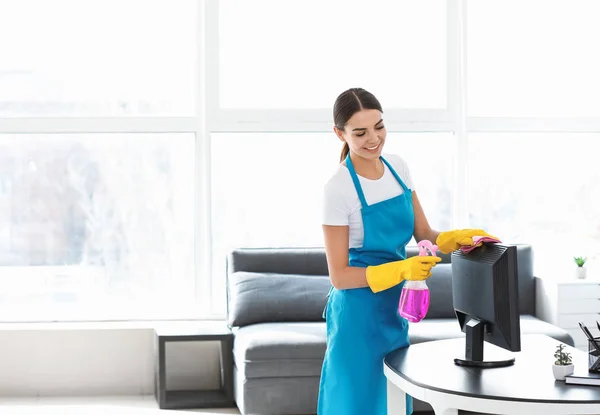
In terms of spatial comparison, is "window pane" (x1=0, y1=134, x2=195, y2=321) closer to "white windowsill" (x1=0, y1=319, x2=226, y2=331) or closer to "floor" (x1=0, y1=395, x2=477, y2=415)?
"white windowsill" (x1=0, y1=319, x2=226, y2=331)

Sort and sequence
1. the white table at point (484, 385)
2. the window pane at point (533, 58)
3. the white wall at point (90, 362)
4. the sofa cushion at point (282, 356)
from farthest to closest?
the window pane at point (533, 58) → the white wall at point (90, 362) → the sofa cushion at point (282, 356) → the white table at point (484, 385)

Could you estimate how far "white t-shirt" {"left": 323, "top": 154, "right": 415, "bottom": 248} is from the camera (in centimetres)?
263

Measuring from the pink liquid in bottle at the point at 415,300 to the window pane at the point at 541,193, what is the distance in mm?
3252

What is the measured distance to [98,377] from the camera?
5086 millimetres

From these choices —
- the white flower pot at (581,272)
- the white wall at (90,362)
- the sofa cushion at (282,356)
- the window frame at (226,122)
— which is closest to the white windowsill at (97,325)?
the white wall at (90,362)

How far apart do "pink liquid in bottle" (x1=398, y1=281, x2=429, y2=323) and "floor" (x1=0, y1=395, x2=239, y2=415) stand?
2.33 metres

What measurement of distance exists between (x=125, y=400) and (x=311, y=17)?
8.26 feet

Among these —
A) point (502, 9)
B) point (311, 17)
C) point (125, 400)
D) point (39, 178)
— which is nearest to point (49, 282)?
point (39, 178)

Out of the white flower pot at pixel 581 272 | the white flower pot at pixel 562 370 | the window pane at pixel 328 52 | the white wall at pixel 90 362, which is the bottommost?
the white wall at pixel 90 362

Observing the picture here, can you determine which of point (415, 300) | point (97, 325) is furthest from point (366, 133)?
point (97, 325)

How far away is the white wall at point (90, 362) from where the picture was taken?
505cm

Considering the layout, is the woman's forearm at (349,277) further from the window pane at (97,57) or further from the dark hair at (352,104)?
the window pane at (97,57)

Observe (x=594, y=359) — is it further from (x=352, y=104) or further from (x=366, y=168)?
(x=352, y=104)

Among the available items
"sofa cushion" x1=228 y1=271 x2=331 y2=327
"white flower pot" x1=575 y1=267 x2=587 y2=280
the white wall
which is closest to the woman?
"sofa cushion" x1=228 y1=271 x2=331 y2=327
